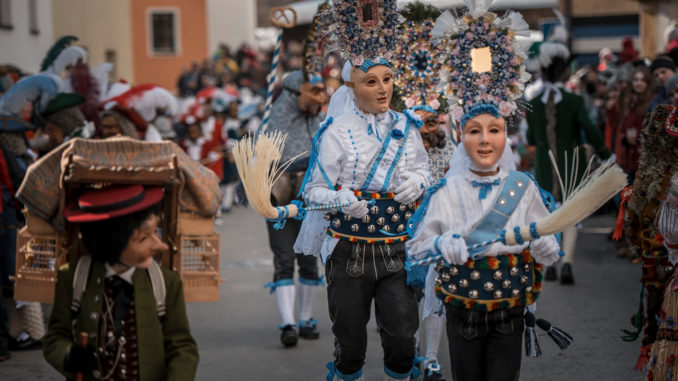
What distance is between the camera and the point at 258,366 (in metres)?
6.89

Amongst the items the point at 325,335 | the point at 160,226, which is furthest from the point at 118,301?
the point at 325,335

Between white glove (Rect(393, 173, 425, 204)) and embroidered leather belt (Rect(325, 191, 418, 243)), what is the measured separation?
0.23 feet

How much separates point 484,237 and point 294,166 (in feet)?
10.6

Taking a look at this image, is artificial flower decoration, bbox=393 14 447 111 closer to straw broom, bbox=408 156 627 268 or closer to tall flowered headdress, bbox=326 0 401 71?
tall flowered headdress, bbox=326 0 401 71

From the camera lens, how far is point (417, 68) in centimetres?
657

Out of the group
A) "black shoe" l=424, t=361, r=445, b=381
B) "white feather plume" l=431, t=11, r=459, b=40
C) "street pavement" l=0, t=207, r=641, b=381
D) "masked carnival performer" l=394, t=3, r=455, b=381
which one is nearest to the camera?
"white feather plume" l=431, t=11, r=459, b=40

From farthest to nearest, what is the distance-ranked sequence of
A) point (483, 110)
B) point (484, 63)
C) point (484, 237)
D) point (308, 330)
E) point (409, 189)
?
point (308, 330)
point (409, 189)
point (484, 63)
point (483, 110)
point (484, 237)

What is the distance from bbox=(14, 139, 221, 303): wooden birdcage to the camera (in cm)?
411

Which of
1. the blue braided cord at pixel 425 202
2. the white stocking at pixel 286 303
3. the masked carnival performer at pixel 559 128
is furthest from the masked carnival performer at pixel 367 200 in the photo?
the masked carnival performer at pixel 559 128

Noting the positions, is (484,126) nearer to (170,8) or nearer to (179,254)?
(179,254)

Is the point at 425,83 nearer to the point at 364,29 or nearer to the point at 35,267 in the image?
the point at 364,29

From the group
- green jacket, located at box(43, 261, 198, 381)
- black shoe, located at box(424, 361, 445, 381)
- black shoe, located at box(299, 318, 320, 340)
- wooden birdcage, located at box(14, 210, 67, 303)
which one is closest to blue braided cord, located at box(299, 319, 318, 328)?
black shoe, located at box(299, 318, 320, 340)

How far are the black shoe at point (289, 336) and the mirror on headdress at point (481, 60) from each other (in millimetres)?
3389

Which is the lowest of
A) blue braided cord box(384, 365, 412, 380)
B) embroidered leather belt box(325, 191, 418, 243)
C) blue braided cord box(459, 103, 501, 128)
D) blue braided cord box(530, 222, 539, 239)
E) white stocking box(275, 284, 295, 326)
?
white stocking box(275, 284, 295, 326)
